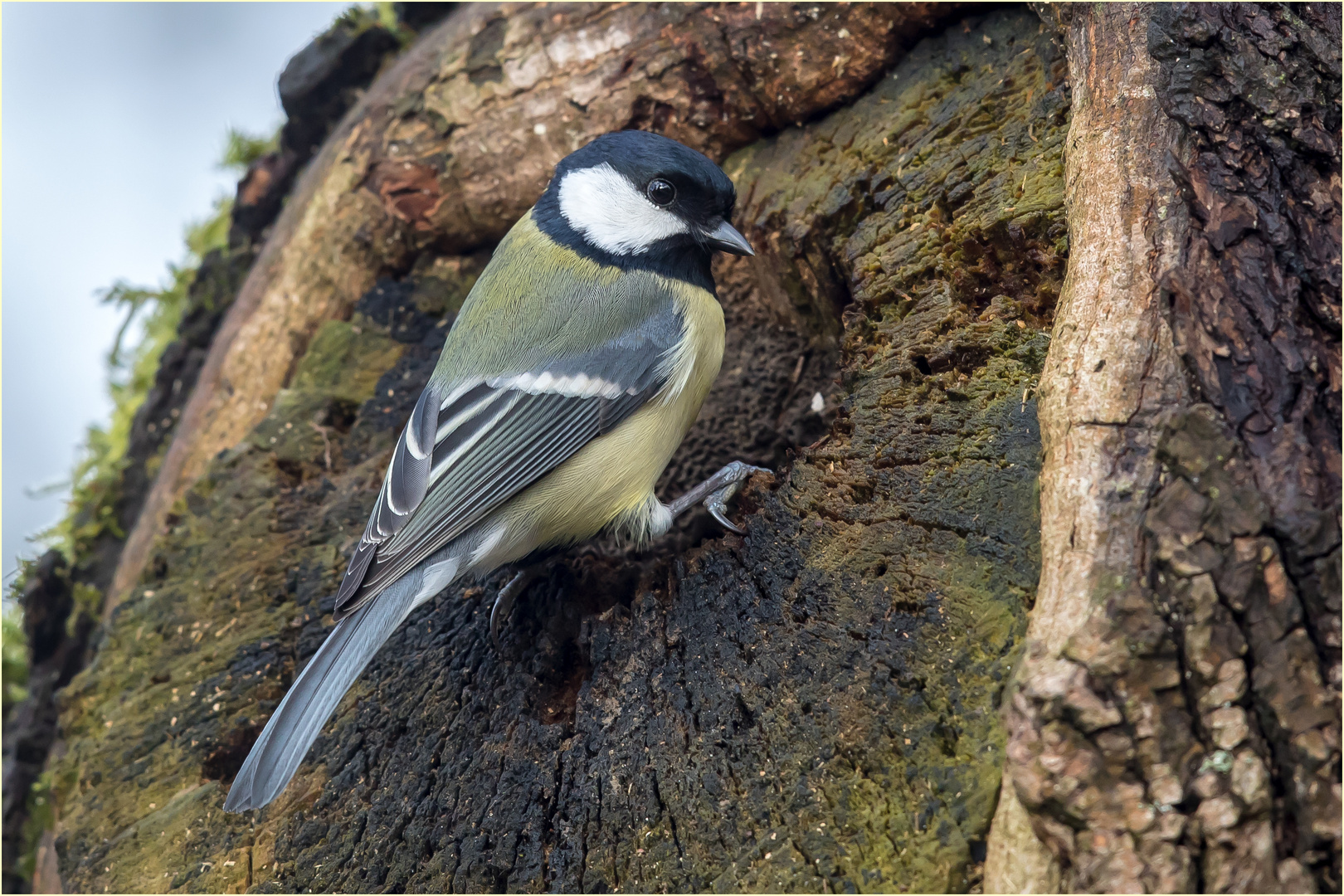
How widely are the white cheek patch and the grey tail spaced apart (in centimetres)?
96

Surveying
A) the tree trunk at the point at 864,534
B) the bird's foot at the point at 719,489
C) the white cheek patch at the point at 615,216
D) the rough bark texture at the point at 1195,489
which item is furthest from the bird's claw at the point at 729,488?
the rough bark texture at the point at 1195,489

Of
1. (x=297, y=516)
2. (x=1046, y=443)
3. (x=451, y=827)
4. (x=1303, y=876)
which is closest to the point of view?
(x=1303, y=876)

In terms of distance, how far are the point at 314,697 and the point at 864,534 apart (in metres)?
1.04

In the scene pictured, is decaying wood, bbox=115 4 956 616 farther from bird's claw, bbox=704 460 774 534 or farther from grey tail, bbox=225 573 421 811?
grey tail, bbox=225 573 421 811

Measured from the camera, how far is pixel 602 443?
6.71 feet

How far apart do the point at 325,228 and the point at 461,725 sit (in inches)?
70.6

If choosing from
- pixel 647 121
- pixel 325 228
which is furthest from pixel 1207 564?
pixel 325 228

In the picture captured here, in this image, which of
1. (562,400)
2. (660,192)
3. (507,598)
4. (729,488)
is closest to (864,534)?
(729,488)

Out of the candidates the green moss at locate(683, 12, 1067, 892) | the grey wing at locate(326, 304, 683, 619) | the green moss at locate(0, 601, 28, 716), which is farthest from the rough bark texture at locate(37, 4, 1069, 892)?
the green moss at locate(0, 601, 28, 716)

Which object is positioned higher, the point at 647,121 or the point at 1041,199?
the point at 647,121

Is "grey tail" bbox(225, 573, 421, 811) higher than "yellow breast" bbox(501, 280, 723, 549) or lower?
higher

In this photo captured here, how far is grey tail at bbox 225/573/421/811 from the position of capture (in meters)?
1.63

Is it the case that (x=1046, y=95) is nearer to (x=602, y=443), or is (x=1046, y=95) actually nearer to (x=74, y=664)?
(x=602, y=443)

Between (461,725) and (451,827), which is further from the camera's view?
(461,725)
